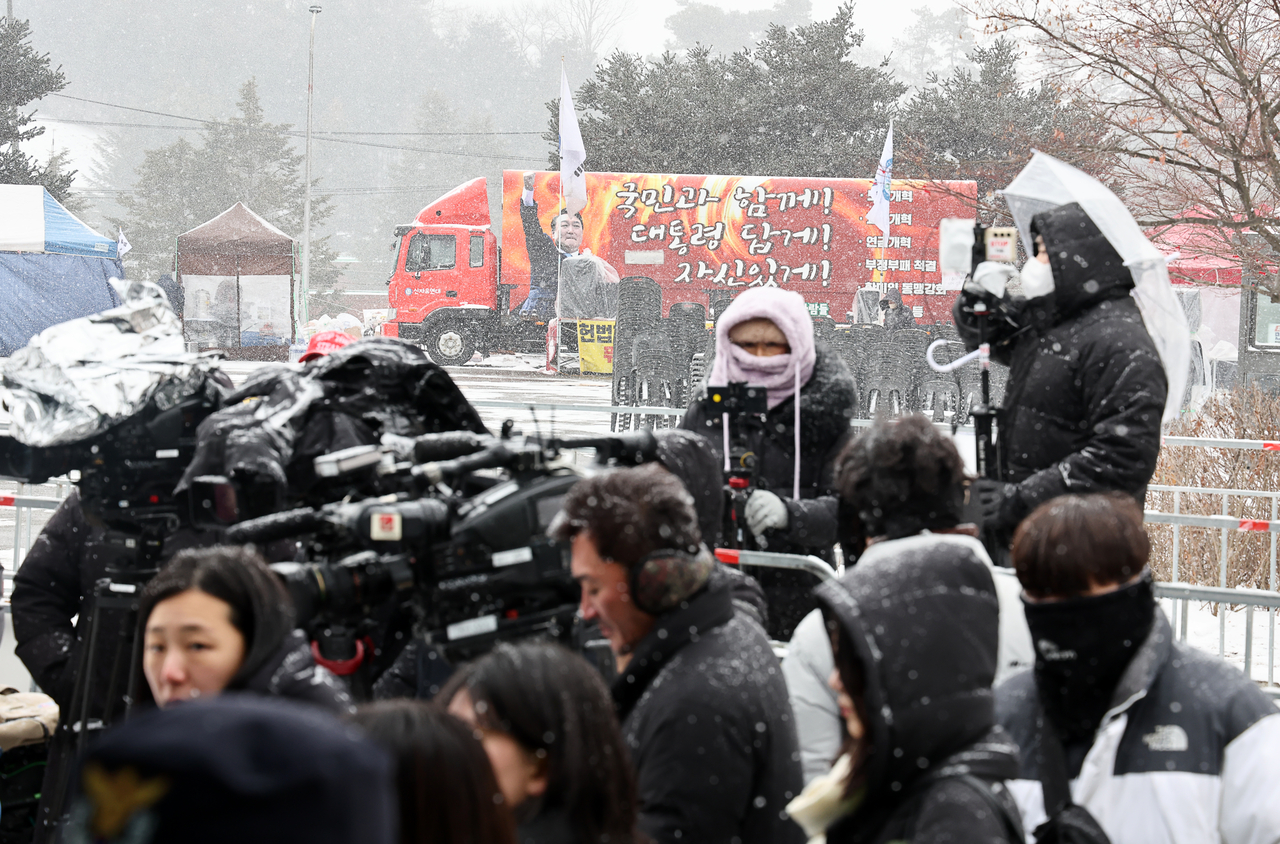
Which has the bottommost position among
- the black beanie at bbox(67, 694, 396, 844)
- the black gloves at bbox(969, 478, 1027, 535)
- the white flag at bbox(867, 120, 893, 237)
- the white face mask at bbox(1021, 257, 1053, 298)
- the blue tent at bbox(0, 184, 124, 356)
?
the black gloves at bbox(969, 478, 1027, 535)

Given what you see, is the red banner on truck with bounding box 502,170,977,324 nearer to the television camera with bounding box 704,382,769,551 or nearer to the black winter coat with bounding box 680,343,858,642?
the black winter coat with bounding box 680,343,858,642

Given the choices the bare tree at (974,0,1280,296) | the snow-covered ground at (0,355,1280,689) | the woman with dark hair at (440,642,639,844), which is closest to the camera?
→ the woman with dark hair at (440,642,639,844)

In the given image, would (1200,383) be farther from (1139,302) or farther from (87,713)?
(87,713)

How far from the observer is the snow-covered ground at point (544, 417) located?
5070 mm

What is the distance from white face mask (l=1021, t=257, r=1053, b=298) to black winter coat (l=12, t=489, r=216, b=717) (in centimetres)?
248

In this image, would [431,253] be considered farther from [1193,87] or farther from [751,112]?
[1193,87]

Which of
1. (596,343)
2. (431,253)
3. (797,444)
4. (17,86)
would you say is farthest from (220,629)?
(17,86)

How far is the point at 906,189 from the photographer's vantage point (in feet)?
73.9

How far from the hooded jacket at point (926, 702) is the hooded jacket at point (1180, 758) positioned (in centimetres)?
46

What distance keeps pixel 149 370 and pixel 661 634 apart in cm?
195

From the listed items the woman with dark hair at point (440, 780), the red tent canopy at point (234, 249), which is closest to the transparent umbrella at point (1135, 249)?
the woman with dark hair at point (440, 780)

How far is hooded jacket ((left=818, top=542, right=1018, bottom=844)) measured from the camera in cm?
163

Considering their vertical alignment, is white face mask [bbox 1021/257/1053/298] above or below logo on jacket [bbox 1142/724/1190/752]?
above

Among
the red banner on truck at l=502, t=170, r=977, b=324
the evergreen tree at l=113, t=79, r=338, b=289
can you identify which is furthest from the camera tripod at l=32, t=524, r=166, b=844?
the evergreen tree at l=113, t=79, r=338, b=289
